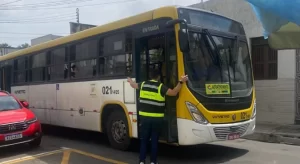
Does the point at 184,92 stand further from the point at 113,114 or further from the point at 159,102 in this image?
the point at 113,114

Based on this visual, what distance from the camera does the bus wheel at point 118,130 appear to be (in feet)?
25.6

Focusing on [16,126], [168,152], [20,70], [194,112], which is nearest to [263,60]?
[168,152]

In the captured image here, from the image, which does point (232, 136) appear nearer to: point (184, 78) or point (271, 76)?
point (184, 78)

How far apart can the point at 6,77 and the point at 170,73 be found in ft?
33.1

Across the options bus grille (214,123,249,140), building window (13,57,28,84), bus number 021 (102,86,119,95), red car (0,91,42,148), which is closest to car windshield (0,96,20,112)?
red car (0,91,42,148)

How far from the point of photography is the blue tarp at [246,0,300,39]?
303cm

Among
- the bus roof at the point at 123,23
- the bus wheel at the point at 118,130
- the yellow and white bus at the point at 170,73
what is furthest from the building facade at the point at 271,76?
the bus wheel at the point at 118,130

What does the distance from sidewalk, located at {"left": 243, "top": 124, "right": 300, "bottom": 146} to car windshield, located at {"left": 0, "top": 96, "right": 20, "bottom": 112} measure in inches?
260

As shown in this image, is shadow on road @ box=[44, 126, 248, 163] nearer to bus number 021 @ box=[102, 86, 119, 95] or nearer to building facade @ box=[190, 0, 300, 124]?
bus number 021 @ box=[102, 86, 119, 95]

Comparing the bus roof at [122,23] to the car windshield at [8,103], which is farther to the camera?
the car windshield at [8,103]

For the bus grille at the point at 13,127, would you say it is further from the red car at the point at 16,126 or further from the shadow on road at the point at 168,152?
the shadow on road at the point at 168,152

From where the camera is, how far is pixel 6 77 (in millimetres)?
14406

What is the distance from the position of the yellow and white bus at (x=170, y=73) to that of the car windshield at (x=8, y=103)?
1453 mm

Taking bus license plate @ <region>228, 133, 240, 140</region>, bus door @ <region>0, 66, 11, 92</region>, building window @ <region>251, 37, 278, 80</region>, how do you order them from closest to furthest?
bus license plate @ <region>228, 133, 240, 140</region> → building window @ <region>251, 37, 278, 80</region> → bus door @ <region>0, 66, 11, 92</region>
